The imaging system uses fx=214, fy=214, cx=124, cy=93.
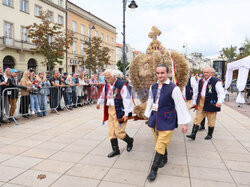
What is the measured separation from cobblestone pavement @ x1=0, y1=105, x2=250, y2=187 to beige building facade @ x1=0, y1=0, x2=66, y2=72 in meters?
19.7

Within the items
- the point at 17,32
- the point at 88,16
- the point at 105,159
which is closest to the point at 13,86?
the point at 105,159

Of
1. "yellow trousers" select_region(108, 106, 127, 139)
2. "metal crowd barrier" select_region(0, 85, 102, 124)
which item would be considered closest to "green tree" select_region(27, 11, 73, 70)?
"metal crowd barrier" select_region(0, 85, 102, 124)

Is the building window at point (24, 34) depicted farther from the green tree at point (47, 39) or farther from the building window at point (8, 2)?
the green tree at point (47, 39)

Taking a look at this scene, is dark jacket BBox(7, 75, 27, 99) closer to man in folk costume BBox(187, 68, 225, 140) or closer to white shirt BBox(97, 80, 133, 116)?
white shirt BBox(97, 80, 133, 116)

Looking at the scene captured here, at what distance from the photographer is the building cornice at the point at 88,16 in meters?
33.1

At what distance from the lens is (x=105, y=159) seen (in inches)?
160

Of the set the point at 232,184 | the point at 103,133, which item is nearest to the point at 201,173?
the point at 232,184

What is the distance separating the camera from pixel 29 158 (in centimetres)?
404

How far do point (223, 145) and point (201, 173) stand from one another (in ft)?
6.06

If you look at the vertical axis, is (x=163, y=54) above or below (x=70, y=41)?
below

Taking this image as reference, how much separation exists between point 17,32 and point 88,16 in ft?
52.9

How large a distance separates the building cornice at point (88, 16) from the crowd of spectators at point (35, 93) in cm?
2592

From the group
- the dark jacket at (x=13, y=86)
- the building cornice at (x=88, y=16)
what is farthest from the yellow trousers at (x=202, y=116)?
→ the building cornice at (x=88, y=16)

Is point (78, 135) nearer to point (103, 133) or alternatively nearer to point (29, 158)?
point (103, 133)
